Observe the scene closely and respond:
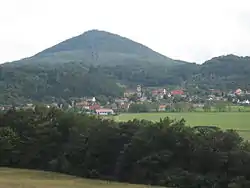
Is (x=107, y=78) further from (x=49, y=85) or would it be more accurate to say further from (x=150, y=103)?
(x=150, y=103)

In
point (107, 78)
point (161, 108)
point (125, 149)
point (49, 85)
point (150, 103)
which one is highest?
point (107, 78)

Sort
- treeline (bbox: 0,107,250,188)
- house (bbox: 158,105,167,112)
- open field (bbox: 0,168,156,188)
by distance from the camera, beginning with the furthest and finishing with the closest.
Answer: house (bbox: 158,105,167,112) < treeline (bbox: 0,107,250,188) < open field (bbox: 0,168,156,188)

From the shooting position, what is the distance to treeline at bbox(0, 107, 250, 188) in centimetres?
2352

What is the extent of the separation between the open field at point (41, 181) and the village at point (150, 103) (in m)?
28.9

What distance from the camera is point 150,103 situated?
3366 inches

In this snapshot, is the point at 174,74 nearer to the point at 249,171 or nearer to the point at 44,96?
the point at 44,96

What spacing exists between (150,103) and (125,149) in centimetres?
5802

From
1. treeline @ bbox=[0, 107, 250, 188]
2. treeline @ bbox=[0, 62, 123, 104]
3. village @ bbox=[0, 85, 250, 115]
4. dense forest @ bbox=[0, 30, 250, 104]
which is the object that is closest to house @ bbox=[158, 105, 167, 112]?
village @ bbox=[0, 85, 250, 115]

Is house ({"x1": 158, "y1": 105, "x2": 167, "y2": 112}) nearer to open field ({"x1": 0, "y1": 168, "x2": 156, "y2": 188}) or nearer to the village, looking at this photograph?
the village

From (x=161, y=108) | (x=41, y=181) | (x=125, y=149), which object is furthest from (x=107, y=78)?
(x=41, y=181)

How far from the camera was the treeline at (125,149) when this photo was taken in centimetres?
2352

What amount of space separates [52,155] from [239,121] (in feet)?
79.4

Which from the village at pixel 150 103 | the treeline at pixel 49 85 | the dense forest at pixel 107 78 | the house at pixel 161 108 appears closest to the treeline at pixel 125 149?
the village at pixel 150 103

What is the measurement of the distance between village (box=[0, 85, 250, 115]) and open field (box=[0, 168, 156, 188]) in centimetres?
2889
